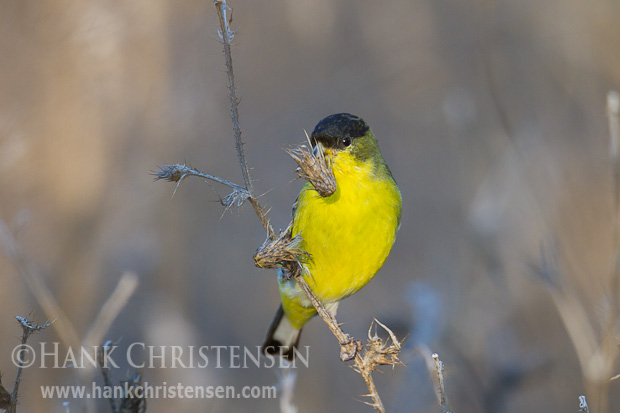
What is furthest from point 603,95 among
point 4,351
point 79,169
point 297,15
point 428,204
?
point 4,351

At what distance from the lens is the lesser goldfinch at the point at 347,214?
2.88 meters

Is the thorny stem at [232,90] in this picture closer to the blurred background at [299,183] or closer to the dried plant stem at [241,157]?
the dried plant stem at [241,157]

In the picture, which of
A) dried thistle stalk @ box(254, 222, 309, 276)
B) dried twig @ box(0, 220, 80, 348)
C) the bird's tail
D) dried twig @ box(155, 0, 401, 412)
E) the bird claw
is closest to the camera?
dried twig @ box(0, 220, 80, 348)

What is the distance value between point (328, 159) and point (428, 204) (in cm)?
367

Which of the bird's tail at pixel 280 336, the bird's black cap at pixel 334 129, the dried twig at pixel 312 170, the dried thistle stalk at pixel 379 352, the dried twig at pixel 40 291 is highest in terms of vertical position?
the bird's black cap at pixel 334 129

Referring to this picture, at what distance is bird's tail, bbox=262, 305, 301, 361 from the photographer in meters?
3.79

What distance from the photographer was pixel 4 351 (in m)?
4.07

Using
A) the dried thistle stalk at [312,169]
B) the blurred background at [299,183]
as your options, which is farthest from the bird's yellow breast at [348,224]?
the dried thistle stalk at [312,169]

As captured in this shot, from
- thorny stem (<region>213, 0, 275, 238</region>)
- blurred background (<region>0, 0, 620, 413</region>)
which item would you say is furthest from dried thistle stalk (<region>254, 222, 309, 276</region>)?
blurred background (<region>0, 0, 620, 413</region>)

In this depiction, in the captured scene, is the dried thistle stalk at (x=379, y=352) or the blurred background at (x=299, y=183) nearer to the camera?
the dried thistle stalk at (x=379, y=352)

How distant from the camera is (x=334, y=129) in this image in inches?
113

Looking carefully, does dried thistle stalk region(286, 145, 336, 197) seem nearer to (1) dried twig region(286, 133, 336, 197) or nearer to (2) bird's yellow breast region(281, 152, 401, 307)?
(1) dried twig region(286, 133, 336, 197)

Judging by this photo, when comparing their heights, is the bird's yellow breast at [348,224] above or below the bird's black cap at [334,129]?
below

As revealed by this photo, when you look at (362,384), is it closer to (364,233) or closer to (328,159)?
(364,233)
